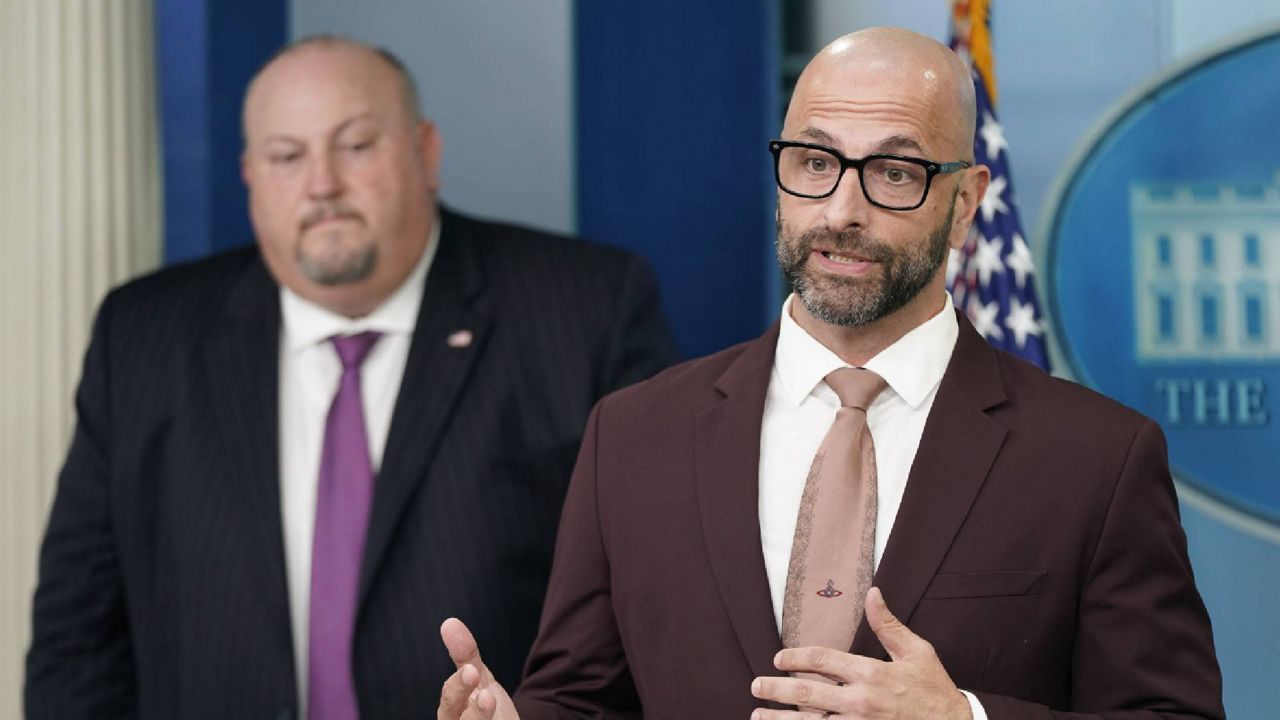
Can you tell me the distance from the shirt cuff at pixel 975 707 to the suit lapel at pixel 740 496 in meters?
0.24

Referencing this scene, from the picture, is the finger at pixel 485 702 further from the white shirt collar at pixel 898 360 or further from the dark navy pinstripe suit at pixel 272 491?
the dark navy pinstripe suit at pixel 272 491

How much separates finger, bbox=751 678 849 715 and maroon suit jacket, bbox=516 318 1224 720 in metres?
0.19

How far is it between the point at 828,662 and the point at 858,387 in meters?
0.42

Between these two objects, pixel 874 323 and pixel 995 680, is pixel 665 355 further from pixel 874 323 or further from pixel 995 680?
pixel 995 680

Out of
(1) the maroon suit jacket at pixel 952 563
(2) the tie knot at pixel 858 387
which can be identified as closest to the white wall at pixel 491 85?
(1) the maroon suit jacket at pixel 952 563

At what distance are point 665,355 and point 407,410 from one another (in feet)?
1.64

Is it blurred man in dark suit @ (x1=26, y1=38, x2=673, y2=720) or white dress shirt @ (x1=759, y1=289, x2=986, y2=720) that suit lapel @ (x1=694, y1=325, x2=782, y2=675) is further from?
blurred man in dark suit @ (x1=26, y1=38, x2=673, y2=720)

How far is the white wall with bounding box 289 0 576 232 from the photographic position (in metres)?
3.96

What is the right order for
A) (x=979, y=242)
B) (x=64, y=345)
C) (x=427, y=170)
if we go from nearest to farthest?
1. (x=427, y=170)
2. (x=979, y=242)
3. (x=64, y=345)

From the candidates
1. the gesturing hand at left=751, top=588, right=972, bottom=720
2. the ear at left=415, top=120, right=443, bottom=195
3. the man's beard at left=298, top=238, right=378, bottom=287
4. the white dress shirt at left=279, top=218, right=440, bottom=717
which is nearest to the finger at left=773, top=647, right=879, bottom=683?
the gesturing hand at left=751, top=588, right=972, bottom=720

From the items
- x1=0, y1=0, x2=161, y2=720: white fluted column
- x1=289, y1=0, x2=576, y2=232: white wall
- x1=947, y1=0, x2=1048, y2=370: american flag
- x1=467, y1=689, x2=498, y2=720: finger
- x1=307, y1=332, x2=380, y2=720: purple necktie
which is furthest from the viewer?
x1=289, y1=0, x2=576, y2=232: white wall

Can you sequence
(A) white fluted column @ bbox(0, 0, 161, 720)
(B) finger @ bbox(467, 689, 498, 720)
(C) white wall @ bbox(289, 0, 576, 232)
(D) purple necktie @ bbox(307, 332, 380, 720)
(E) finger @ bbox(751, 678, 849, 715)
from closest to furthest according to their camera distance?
(E) finger @ bbox(751, 678, 849, 715)
(B) finger @ bbox(467, 689, 498, 720)
(D) purple necktie @ bbox(307, 332, 380, 720)
(A) white fluted column @ bbox(0, 0, 161, 720)
(C) white wall @ bbox(289, 0, 576, 232)

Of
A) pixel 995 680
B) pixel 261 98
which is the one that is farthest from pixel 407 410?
pixel 995 680

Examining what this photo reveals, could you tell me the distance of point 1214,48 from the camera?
11.9 feet
